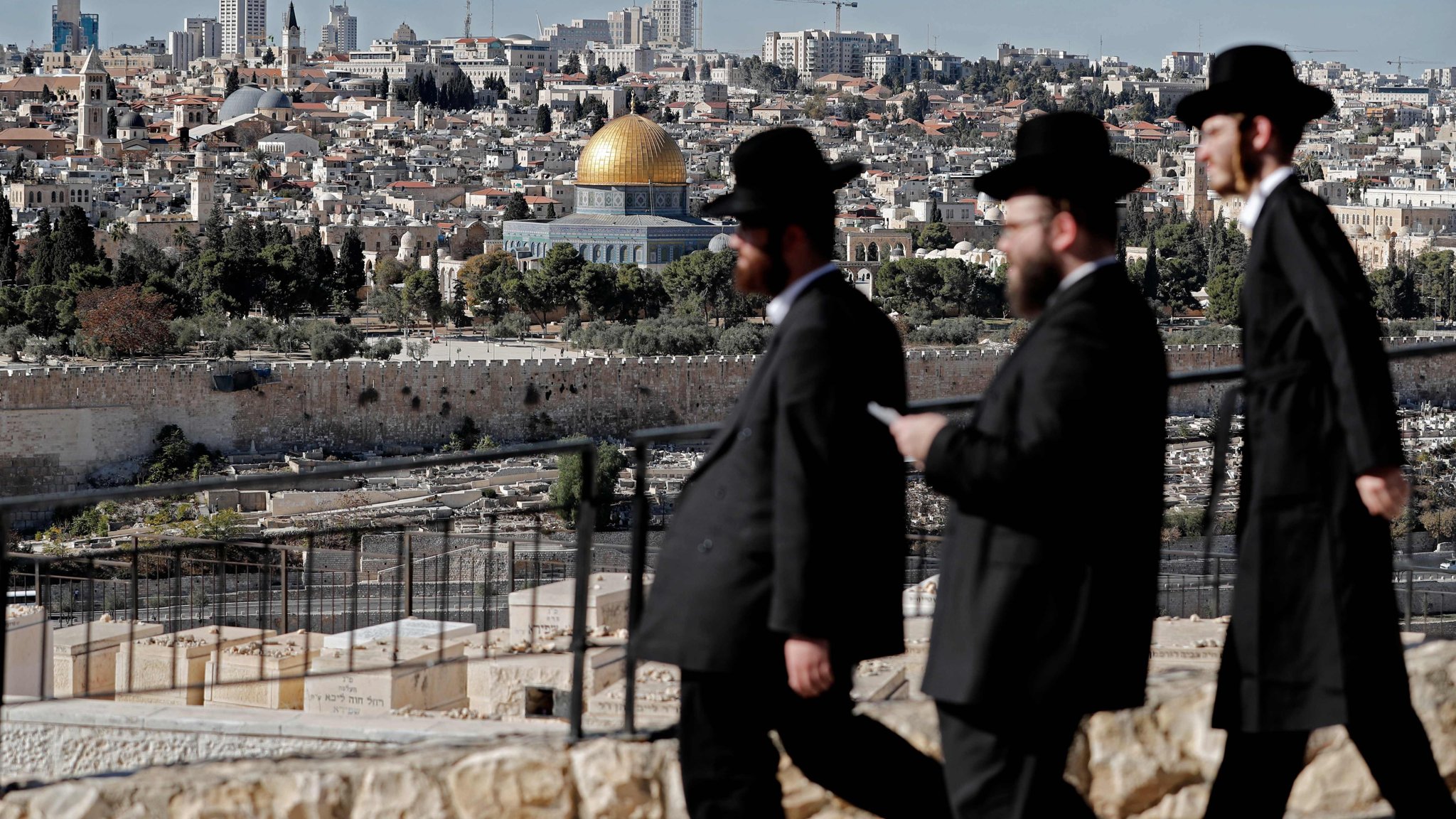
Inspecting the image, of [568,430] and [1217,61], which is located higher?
[1217,61]

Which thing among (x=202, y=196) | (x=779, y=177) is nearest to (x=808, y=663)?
(x=779, y=177)

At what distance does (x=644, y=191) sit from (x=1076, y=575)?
35540 mm

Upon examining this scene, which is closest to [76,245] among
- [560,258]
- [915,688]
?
[560,258]

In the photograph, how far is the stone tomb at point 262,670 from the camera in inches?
161

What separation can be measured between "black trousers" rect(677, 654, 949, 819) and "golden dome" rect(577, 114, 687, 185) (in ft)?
115

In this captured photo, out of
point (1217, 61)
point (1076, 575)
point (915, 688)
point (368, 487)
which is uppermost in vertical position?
point (1217, 61)

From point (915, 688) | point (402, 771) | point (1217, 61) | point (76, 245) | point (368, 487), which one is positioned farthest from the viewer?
point (76, 245)

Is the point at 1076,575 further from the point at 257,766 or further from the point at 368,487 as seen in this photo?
the point at 368,487

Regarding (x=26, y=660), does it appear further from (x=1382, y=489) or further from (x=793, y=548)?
(x=1382, y=489)

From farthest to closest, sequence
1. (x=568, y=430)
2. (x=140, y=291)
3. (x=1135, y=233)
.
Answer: (x=1135, y=233), (x=140, y=291), (x=568, y=430)

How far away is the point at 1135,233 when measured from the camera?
43750mm

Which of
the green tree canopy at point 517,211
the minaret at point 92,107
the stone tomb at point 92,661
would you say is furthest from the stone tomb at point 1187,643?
the minaret at point 92,107

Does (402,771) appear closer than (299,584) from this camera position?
Yes

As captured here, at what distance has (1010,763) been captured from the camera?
1.85 m
